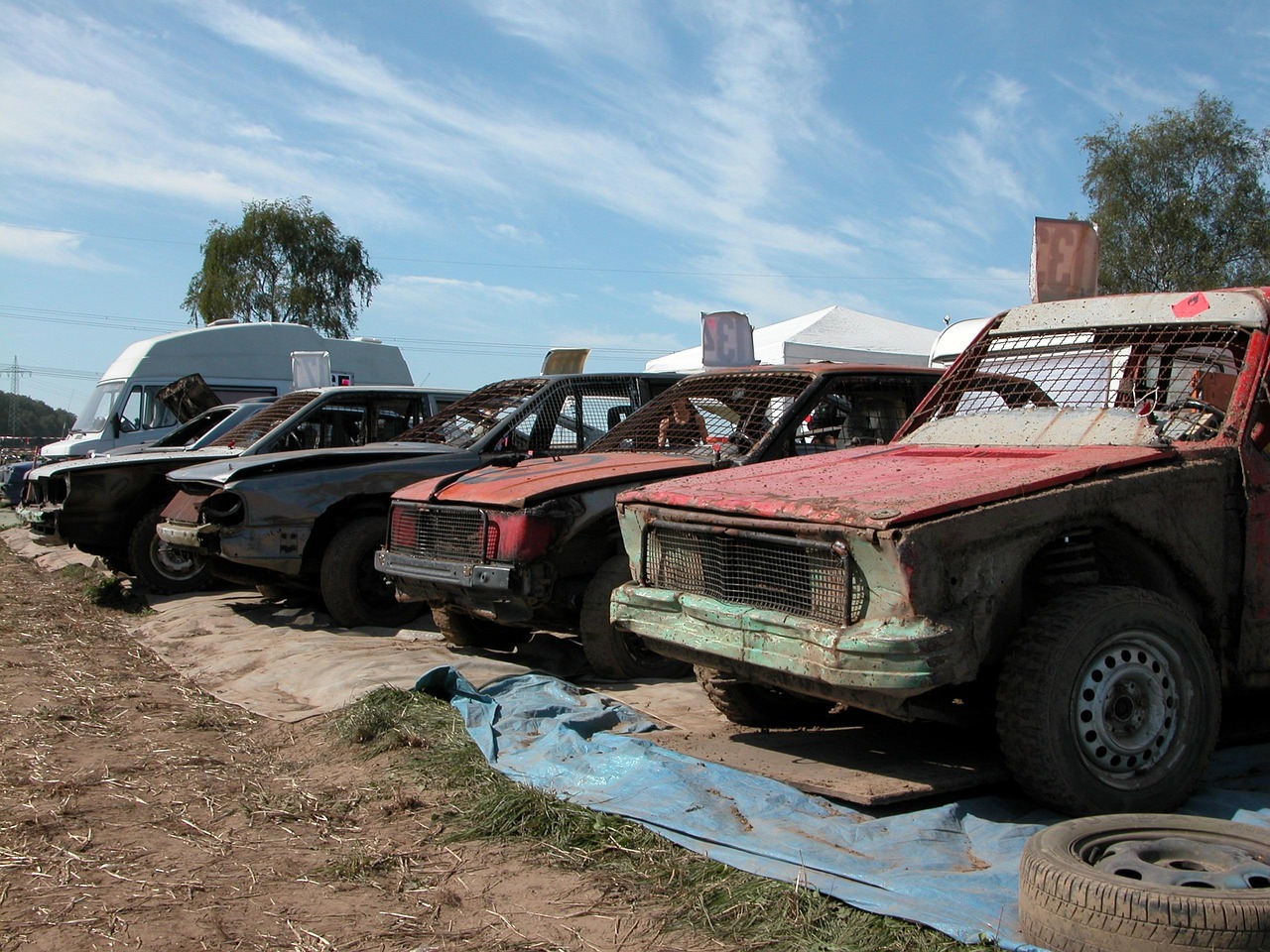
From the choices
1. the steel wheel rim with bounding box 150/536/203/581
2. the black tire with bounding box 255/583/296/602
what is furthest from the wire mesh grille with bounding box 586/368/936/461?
the steel wheel rim with bounding box 150/536/203/581

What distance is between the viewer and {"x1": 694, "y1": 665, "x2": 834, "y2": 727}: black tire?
182 inches

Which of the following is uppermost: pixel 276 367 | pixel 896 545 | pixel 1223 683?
pixel 276 367

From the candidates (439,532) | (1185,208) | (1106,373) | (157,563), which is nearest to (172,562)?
(157,563)

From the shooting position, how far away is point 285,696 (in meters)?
5.93

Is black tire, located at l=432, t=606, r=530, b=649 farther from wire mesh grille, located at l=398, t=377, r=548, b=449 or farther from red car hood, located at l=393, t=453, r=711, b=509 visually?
wire mesh grille, located at l=398, t=377, r=548, b=449

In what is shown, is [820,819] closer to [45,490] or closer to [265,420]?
[265,420]

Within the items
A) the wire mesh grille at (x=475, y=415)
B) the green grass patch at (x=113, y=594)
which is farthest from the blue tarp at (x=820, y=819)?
the green grass patch at (x=113, y=594)

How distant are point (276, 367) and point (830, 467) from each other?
1429 cm

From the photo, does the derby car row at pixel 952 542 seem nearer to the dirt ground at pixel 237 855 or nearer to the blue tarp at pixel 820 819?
the blue tarp at pixel 820 819

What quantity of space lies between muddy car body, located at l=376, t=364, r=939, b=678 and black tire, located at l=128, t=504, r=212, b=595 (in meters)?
3.98

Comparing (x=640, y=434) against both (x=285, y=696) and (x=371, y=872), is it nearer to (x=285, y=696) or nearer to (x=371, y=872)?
(x=285, y=696)

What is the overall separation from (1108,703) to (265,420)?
26.0 ft

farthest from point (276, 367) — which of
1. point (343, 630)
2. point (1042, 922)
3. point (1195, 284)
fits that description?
point (1195, 284)

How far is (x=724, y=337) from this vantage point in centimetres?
1099
